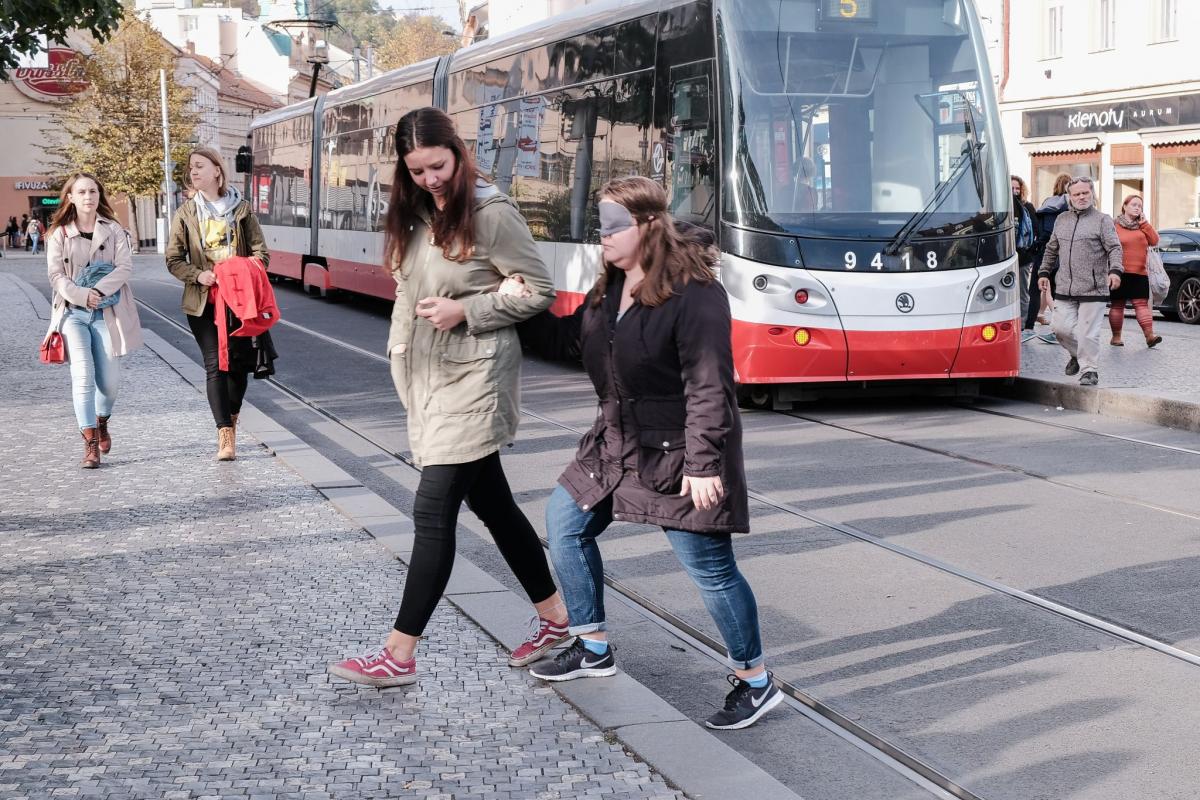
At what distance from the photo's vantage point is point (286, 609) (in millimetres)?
6062

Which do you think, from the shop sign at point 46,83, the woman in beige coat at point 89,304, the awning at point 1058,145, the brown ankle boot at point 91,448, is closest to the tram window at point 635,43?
the woman in beige coat at point 89,304

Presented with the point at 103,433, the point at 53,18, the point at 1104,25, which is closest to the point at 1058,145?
the point at 1104,25

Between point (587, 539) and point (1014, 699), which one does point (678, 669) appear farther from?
point (1014, 699)

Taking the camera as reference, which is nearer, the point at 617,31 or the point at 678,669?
the point at 678,669

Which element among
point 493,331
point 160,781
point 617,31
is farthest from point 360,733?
point 617,31

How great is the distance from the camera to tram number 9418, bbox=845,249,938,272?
11.9 m

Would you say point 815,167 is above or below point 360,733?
above

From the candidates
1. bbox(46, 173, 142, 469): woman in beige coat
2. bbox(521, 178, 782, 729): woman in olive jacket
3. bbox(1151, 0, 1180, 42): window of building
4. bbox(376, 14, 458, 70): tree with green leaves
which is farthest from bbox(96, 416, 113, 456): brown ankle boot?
bbox(376, 14, 458, 70): tree with green leaves

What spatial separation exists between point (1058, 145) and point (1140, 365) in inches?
835

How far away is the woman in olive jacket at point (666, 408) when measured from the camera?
457 centimetres

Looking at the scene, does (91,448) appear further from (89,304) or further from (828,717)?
(828,717)

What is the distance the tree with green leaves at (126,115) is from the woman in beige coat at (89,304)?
58.2m

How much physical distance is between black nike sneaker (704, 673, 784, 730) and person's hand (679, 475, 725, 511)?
25.6 inches

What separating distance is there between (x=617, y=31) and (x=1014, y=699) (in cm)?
1024
